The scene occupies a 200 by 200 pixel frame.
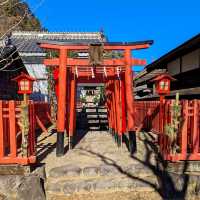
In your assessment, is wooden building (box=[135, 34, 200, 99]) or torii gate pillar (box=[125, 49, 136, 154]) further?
wooden building (box=[135, 34, 200, 99])

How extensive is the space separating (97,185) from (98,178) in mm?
255

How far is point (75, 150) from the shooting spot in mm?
8250

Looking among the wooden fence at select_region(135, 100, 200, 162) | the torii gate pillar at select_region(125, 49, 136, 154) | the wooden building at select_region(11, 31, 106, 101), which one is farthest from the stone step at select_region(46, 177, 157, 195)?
the wooden building at select_region(11, 31, 106, 101)

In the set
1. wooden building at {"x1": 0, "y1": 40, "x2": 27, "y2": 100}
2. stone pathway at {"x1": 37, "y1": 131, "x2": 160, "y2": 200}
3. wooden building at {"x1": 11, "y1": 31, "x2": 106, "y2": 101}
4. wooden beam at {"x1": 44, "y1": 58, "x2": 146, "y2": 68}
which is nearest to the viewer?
stone pathway at {"x1": 37, "y1": 131, "x2": 160, "y2": 200}

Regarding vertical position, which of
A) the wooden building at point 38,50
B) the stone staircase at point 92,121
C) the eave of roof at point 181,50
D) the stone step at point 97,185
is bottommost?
the stone step at point 97,185

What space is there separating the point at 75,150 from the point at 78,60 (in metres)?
2.63

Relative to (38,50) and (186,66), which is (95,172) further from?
(38,50)

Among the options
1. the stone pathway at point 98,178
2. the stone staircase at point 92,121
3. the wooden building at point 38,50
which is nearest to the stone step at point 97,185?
the stone pathway at point 98,178

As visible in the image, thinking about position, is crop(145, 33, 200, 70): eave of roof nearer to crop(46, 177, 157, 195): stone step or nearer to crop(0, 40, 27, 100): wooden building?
crop(46, 177, 157, 195): stone step

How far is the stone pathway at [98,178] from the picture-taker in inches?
225

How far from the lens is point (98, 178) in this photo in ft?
20.0

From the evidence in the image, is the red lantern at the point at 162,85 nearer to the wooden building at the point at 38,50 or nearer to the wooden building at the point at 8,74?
the wooden building at the point at 8,74

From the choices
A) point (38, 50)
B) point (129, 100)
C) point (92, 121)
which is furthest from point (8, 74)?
point (38, 50)

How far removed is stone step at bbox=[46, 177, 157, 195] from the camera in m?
5.74
